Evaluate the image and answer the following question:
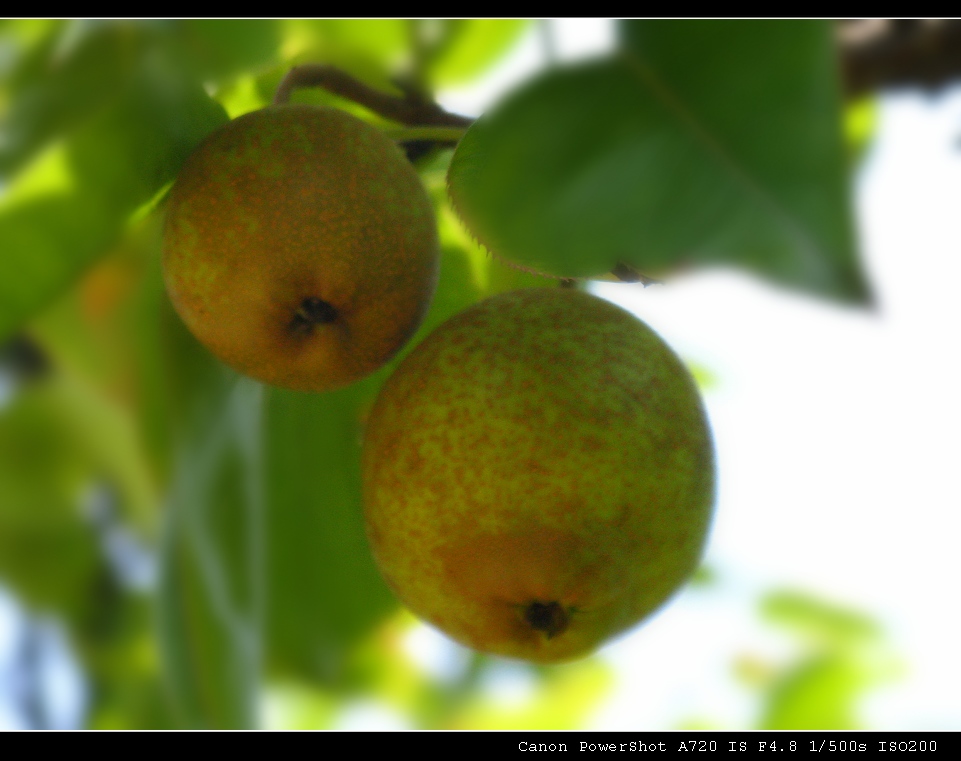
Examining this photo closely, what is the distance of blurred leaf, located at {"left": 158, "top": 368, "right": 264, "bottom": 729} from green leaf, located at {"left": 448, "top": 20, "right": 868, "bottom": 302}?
21.1 inches

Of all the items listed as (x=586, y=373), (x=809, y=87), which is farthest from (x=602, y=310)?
(x=809, y=87)

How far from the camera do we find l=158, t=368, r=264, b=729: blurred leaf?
1302mm

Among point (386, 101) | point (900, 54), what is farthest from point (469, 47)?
point (900, 54)

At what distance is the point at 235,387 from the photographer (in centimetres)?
141

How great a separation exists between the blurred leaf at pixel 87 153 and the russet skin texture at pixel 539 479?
335 mm

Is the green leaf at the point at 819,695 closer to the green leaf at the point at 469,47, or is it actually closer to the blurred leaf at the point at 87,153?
the green leaf at the point at 469,47

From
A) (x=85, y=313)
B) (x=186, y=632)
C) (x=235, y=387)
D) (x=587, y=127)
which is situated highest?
(x=587, y=127)

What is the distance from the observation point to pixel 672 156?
0.87 m

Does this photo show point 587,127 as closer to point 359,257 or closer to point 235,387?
point 359,257

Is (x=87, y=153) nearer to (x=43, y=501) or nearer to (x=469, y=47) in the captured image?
(x=469, y=47)

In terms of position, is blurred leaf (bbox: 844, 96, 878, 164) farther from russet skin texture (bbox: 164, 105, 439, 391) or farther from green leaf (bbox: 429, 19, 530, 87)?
russet skin texture (bbox: 164, 105, 439, 391)

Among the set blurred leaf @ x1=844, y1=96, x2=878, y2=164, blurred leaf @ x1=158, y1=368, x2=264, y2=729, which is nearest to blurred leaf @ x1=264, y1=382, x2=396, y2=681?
blurred leaf @ x1=158, y1=368, x2=264, y2=729
